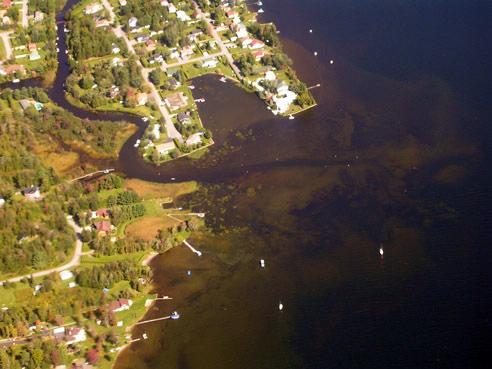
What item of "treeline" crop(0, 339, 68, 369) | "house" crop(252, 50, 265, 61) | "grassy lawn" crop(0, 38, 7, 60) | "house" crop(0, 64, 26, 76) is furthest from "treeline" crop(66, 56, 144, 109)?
"treeline" crop(0, 339, 68, 369)

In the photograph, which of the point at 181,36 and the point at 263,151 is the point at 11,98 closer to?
the point at 181,36

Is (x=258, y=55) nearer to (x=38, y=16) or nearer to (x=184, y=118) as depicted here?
(x=184, y=118)

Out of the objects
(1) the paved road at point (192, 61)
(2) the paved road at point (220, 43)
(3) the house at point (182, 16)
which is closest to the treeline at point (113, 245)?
(2) the paved road at point (220, 43)

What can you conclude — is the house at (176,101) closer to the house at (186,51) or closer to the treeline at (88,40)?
the house at (186,51)

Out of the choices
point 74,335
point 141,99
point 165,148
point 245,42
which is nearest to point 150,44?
point 245,42

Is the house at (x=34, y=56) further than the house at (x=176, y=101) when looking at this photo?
Yes

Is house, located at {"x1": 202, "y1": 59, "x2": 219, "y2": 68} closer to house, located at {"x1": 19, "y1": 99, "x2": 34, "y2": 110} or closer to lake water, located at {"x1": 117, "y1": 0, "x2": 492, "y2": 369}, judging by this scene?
lake water, located at {"x1": 117, "y1": 0, "x2": 492, "y2": 369}
